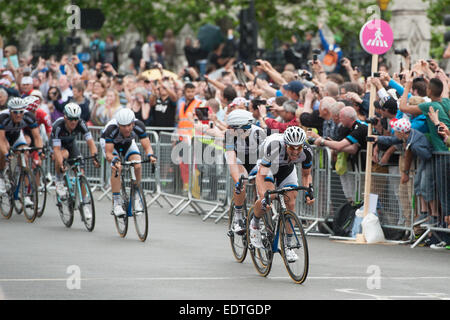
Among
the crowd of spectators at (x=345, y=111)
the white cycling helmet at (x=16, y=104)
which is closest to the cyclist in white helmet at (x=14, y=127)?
the white cycling helmet at (x=16, y=104)

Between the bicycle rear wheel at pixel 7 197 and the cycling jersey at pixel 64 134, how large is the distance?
3.80 ft

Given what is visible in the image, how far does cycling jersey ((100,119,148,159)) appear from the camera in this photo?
49.2ft

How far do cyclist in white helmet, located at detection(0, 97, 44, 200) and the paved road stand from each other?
1161mm

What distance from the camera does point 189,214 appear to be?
1889cm

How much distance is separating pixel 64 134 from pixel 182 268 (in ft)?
16.2

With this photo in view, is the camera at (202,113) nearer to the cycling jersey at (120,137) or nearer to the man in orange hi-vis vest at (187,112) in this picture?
the man in orange hi-vis vest at (187,112)

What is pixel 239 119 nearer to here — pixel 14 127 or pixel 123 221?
pixel 123 221

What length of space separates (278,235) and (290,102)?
499cm

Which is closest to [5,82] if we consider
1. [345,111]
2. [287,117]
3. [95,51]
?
[287,117]

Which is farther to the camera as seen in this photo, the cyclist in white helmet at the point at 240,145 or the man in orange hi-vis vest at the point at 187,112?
the man in orange hi-vis vest at the point at 187,112

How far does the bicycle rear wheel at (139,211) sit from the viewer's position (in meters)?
14.6

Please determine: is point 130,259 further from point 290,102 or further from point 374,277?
point 290,102

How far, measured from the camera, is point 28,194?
16.8 m

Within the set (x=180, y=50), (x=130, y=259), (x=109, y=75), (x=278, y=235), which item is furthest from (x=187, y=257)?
(x=180, y=50)
